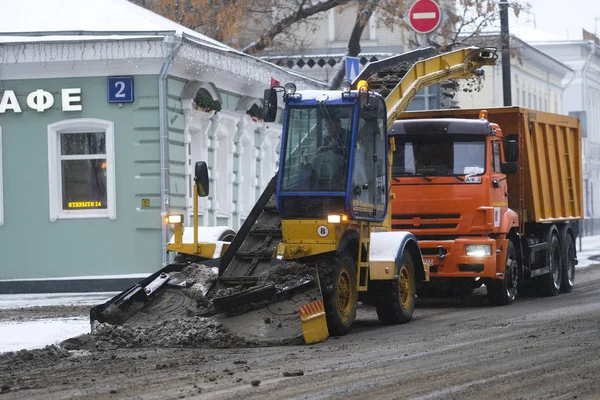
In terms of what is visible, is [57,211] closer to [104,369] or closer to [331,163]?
[331,163]

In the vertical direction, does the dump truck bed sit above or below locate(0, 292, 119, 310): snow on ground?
above

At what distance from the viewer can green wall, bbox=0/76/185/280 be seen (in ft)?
80.0

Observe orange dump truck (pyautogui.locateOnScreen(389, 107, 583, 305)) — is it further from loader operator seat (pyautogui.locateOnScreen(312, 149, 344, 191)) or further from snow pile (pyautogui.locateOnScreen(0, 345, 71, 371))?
snow pile (pyautogui.locateOnScreen(0, 345, 71, 371))

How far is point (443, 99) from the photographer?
26891 millimetres

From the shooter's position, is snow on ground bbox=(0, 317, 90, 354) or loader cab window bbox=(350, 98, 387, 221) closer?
snow on ground bbox=(0, 317, 90, 354)

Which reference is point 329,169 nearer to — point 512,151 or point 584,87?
point 512,151

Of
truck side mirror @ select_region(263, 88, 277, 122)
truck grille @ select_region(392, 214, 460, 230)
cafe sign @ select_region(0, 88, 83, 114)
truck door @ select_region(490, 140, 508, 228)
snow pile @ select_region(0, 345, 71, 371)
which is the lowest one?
snow pile @ select_region(0, 345, 71, 371)

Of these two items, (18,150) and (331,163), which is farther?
(18,150)

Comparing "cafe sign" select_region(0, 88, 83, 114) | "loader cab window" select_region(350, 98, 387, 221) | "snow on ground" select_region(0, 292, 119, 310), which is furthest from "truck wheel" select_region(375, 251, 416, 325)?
"cafe sign" select_region(0, 88, 83, 114)

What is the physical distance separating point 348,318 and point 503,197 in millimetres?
5490

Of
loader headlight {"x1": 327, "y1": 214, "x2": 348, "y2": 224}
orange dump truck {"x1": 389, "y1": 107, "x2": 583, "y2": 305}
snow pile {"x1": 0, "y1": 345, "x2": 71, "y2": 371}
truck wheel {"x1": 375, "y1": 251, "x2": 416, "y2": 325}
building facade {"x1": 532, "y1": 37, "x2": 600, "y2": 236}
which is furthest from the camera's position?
building facade {"x1": 532, "y1": 37, "x2": 600, "y2": 236}

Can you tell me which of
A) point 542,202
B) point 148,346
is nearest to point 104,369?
point 148,346

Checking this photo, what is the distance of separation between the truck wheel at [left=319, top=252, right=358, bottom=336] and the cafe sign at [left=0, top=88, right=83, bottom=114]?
10.1 metres

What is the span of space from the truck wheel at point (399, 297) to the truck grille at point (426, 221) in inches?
95.0
